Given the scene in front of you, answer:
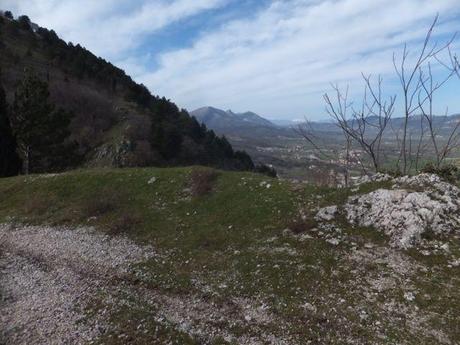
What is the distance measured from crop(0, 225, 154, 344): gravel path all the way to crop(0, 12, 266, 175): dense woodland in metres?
25.1

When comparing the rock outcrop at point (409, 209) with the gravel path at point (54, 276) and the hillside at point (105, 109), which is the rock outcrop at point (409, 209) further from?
the hillside at point (105, 109)

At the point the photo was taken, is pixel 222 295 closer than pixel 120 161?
Yes

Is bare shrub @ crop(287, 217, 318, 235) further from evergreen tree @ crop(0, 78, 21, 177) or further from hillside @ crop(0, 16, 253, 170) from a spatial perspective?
hillside @ crop(0, 16, 253, 170)

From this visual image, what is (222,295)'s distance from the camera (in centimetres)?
1438

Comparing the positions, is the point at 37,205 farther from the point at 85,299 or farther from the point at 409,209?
the point at 409,209

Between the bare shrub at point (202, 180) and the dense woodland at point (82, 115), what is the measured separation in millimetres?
25562

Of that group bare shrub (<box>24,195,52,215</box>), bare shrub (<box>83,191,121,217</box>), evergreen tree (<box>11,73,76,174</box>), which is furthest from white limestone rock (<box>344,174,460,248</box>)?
evergreen tree (<box>11,73,76,174</box>)

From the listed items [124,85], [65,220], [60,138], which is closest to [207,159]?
[124,85]

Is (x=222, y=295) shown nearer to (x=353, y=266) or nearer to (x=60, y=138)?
(x=353, y=266)

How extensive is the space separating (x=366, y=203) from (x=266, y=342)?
915 cm

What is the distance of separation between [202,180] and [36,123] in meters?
26.9

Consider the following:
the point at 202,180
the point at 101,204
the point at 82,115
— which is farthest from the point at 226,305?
the point at 82,115

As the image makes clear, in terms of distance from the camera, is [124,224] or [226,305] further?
[124,224]

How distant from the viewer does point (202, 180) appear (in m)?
24.5
